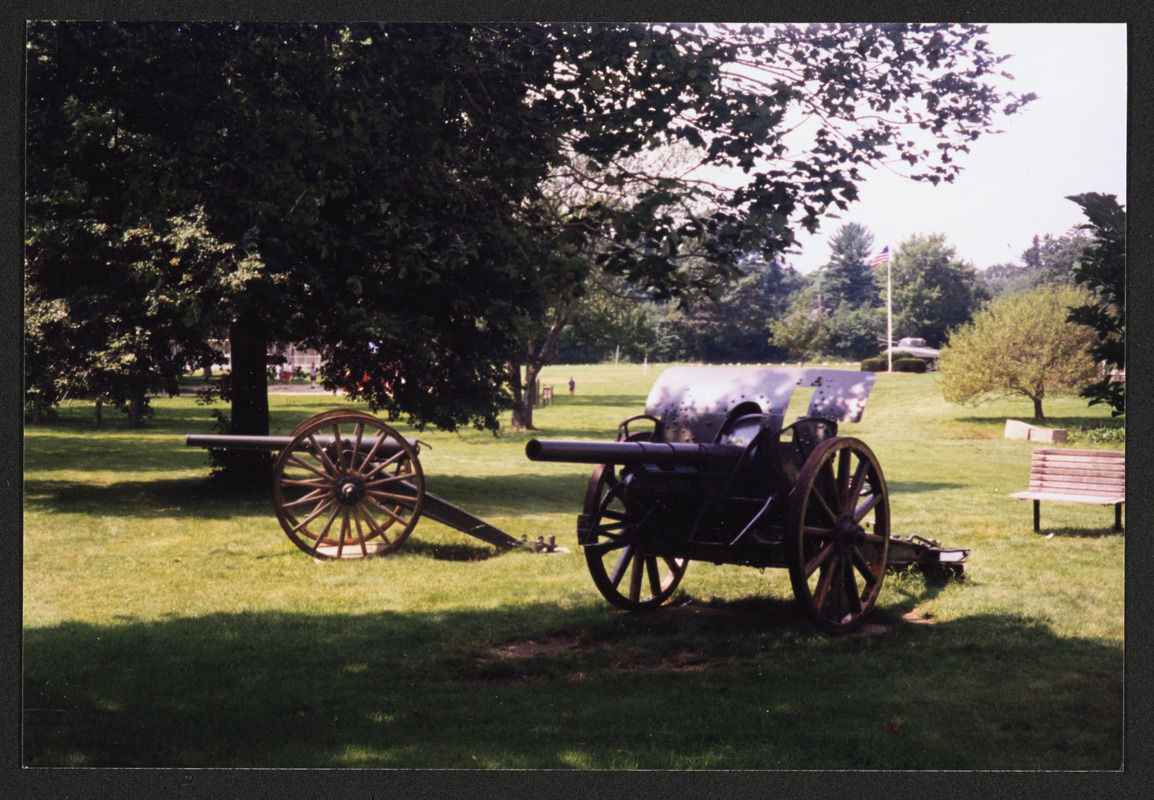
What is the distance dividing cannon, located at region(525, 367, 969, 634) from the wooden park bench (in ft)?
2.33

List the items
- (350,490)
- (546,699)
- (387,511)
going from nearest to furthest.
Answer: (546,699)
(387,511)
(350,490)

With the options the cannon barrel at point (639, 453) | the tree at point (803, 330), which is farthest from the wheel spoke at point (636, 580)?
the tree at point (803, 330)

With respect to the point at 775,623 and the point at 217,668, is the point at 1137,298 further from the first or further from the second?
the point at 217,668

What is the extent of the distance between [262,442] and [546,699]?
268cm

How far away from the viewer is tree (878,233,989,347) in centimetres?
545

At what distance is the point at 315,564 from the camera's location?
594 centimetres

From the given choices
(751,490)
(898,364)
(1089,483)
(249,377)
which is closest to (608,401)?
(751,490)

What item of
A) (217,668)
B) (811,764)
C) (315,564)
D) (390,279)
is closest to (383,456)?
(315,564)

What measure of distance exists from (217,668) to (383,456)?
89.5 inches

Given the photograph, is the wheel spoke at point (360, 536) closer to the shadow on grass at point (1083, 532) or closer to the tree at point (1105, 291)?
the shadow on grass at point (1083, 532)

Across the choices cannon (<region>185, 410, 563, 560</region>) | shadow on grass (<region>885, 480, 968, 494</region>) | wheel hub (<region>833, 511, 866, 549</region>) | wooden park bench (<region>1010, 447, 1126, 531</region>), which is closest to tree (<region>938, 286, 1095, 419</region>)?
wooden park bench (<region>1010, 447, 1126, 531</region>)

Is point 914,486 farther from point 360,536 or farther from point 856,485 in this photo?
point 360,536

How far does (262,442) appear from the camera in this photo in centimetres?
636

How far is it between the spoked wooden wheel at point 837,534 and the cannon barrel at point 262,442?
289 cm
